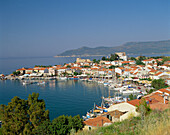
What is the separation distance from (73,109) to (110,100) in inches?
133

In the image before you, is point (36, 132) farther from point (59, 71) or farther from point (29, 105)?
point (59, 71)

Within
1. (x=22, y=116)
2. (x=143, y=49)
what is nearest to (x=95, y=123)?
(x=22, y=116)

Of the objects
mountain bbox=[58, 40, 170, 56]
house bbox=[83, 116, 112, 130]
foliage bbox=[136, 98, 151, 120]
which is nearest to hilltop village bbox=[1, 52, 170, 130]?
house bbox=[83, 116, 112, 130]

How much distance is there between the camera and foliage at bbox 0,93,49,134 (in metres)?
5.94

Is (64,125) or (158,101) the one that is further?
(158,101)

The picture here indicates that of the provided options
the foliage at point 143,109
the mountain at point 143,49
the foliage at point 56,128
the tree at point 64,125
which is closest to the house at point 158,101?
the foliage at point 143,109

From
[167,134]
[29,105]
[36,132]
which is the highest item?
[167,134]

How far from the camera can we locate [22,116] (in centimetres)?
621

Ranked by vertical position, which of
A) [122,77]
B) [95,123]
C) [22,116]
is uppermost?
[22,116]

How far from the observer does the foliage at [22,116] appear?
594cm

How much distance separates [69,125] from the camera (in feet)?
18.7

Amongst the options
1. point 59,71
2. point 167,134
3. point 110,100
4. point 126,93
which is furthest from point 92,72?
point 167,134

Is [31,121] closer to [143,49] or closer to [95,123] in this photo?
[95,123]

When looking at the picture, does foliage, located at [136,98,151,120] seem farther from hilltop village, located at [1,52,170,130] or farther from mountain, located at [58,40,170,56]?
mountain, located at [58,40,170,56]
